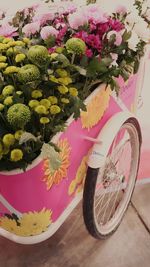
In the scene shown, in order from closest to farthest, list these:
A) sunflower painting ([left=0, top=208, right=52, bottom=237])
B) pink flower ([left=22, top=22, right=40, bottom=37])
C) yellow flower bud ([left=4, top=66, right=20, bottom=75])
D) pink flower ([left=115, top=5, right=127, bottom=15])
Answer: yellow flower bud ([left=4, top=66, right=20, bottom=75]), sunflower painting ([left=0, top=208, right=52, bottom=237]), pink flower ([left=22, top=22, right=40, bottom=37]), pink flower ([left=115, top=5, right=127, bottom=15])

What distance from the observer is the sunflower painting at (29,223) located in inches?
44.9

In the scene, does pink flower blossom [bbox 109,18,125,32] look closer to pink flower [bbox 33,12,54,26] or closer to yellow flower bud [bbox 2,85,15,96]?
pink flower [bbox 33,12,54,26]

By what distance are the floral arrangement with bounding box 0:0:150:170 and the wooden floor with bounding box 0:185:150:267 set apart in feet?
2.11

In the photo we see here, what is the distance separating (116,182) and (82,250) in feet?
1.05

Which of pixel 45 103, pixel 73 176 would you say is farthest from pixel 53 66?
pixel 73 176

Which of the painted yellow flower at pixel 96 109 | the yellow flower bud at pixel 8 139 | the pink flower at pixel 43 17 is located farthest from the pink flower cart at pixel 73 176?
the pink flower at pixel 43 17

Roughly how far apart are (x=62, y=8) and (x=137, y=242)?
1.01 metres

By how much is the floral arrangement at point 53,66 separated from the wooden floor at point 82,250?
0.64 metres

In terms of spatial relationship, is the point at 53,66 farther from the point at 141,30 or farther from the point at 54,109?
the point at 141,30

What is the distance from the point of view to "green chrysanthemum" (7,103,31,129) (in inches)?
36.5

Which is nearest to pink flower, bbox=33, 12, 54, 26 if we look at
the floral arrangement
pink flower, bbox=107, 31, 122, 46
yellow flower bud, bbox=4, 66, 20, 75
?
the floral arrangement

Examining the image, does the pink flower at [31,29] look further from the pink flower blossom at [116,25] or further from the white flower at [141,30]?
the white flower at [141,30]

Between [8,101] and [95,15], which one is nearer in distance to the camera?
[8,101]

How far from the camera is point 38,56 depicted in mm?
1021
